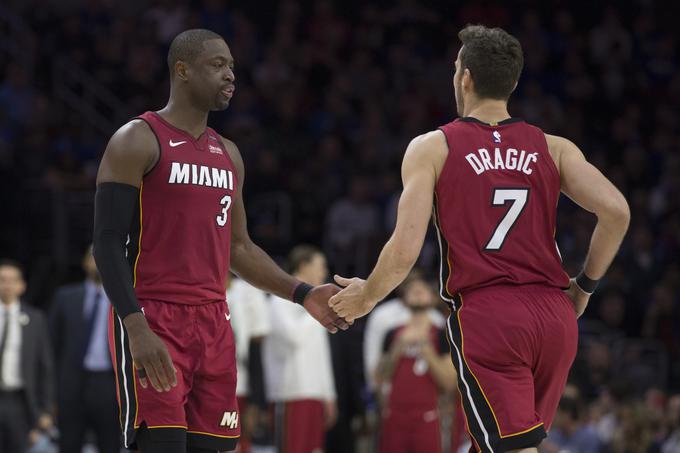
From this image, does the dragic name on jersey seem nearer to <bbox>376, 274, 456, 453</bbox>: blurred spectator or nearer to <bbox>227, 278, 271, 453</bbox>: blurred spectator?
<bbox>376, 274, 456, 453</bbox>: blurred spectator

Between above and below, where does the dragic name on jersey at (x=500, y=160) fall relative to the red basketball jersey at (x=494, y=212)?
above

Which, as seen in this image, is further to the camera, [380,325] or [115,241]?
[380,325]

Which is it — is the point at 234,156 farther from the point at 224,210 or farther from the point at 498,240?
the point at 498,240

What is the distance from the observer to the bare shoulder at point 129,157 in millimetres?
5422

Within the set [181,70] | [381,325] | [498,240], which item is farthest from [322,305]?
[381,325]

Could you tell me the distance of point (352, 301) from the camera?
5941 mm

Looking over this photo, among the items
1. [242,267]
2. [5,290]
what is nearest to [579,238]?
[5,290]

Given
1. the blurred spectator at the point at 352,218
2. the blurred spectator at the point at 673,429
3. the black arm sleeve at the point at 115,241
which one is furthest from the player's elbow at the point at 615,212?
the blurred spectator at the point at 352,218

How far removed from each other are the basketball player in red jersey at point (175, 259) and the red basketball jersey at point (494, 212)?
1024 mm

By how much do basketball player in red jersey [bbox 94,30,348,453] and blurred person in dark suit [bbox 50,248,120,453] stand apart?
18.2ft

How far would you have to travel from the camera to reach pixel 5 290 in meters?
11.3

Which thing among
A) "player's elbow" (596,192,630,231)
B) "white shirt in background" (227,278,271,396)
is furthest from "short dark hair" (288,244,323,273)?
"player's elbow" (596,192,630,231)

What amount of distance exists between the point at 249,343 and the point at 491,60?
6.56m

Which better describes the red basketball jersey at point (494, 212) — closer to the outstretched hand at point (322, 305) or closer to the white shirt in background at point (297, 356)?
the outstretched hand at point (322, 305)
